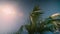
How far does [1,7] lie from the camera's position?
379 centimetres

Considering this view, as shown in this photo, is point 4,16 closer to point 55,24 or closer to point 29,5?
point 29,5

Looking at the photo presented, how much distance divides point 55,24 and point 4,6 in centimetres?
173

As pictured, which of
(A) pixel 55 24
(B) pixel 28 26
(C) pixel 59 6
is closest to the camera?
(A) pixel 55 24

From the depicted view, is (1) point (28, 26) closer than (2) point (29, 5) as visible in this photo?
Yes

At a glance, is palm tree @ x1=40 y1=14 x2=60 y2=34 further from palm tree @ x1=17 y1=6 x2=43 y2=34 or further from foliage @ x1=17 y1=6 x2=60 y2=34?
palm tree @ x1=17 y1=6 x2=43 y2=34

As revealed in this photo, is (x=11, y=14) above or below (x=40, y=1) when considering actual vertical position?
below

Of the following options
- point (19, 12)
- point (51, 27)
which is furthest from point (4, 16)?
point (51, 27)

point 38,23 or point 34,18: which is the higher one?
point 34,18

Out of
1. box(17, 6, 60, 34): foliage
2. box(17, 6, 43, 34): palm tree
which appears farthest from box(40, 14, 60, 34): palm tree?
box(17, 6, 43, 34): palm tree

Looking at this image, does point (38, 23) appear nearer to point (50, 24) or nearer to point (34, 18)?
point (34, 18)

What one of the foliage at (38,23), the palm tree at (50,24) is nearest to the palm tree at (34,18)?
the foliage at (38,23)

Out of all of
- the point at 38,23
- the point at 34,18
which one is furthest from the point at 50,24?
the point at 34,18

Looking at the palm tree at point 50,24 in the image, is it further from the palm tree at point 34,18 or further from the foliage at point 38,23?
the palm tree at point 34,18

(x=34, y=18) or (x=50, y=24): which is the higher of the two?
(x=34, y=18)
